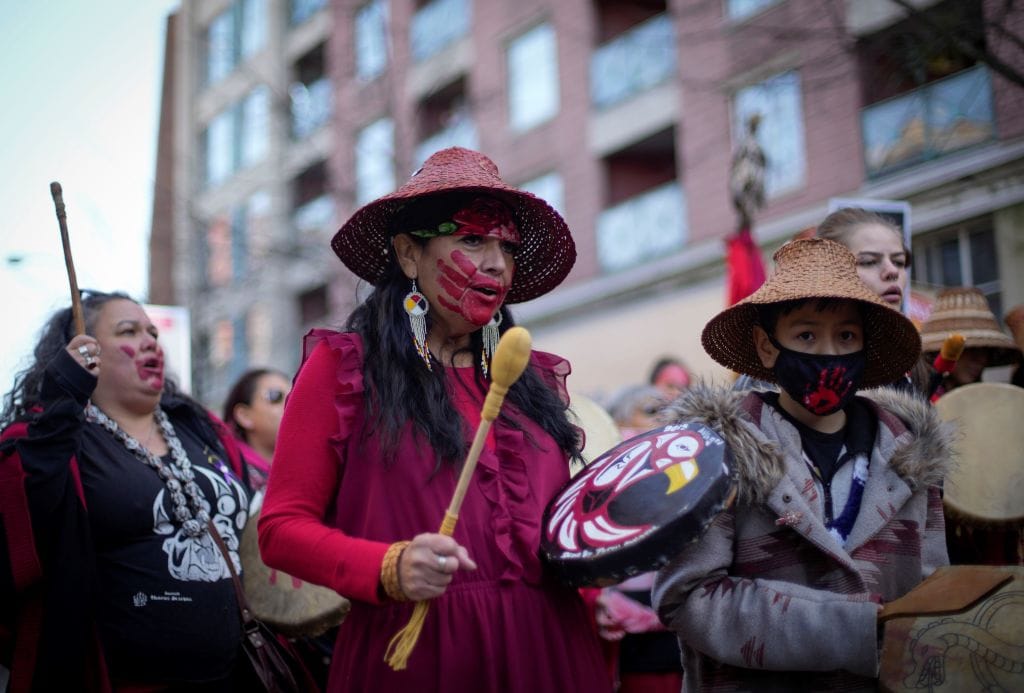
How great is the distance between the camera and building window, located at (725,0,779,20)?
517 inches

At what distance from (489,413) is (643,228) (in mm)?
13256

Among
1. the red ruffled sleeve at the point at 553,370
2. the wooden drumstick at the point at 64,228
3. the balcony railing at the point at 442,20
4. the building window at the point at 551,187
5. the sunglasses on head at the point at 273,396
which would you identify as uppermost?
the balcony railing at the point at 442,20

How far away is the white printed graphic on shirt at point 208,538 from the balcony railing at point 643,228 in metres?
11.3

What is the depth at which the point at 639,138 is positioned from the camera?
15.3 meters

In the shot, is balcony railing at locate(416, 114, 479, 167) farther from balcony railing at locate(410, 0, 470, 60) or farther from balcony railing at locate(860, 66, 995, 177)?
balcony railing at locate(860, 66, 995, 177)

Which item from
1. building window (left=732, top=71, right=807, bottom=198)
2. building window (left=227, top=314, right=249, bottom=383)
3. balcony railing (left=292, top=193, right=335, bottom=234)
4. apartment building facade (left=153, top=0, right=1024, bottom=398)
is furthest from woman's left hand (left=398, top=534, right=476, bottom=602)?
building window (left=227, top=314, right=249, bottom=383)

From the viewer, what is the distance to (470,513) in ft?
8.24

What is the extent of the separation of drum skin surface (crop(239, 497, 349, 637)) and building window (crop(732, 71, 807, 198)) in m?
10.4

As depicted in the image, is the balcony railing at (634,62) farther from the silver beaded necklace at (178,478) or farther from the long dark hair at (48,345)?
the silver beaded necklace at (178,478)

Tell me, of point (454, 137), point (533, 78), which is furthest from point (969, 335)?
point (533, 78)

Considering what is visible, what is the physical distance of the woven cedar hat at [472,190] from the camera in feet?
8.91

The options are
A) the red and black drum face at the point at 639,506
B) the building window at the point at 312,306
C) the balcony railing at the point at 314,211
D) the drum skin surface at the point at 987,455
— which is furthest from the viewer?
the building window at the point at 312,306

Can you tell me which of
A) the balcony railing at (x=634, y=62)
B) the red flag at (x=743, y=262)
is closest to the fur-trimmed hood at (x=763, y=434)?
the red flag at (x=743, y=262)

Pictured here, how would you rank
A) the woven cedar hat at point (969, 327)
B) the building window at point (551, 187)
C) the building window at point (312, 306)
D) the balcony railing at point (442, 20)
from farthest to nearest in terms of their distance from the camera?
the building window at point (312, 306)
the balcony railing at point (442, 20)
the building window at point (551, 187)
the woven cedar hat at point (969, 327)
